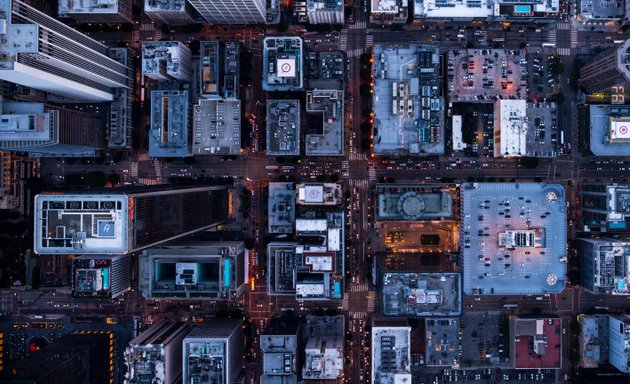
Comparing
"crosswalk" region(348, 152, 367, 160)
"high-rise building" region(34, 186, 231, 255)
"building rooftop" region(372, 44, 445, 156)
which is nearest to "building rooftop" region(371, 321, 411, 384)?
"crosswalk" region(348, 152, 367, 160)

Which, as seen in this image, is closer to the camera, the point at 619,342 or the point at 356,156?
the point at 619,342

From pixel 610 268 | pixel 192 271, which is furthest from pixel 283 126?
pixel 610 268

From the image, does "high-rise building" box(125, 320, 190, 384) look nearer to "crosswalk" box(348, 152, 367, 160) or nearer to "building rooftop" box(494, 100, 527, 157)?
"crosswalk" box(348, 152, 367, 160)

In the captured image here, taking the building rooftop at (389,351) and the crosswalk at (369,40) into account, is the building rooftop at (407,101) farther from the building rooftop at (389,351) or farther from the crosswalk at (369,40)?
the building rooftop at (389,351)

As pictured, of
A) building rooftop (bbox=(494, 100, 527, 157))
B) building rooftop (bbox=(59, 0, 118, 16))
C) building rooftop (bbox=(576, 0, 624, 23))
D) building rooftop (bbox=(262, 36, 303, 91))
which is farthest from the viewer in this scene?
building rooftop (bbox=(576, 0, 624, 23))

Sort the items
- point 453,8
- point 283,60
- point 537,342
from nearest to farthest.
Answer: point 283,60
point 537,342
point 453,8

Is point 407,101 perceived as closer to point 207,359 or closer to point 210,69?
point 210,69

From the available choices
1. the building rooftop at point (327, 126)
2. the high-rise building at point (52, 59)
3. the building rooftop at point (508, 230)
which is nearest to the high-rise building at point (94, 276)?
the high-rise building at point (52, 59)
